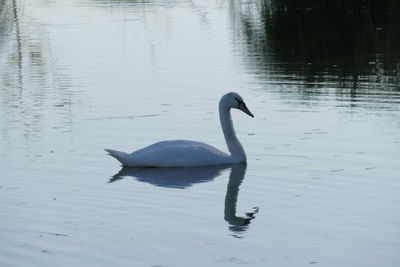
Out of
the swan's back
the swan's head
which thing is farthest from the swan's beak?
the swan's back

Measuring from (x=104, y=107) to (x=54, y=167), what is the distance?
330 centimetres

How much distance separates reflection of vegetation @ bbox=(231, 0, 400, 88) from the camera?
1570 cm

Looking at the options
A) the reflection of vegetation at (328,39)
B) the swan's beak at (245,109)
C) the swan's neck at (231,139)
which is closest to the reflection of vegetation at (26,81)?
the swan's neck at (231,139)

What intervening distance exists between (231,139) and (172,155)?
69 centimetres

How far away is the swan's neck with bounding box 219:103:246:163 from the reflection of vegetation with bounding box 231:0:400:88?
3736 mm

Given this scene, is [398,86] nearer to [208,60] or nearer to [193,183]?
[208,60]

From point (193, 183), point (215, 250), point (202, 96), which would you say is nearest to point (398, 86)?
point (202, 96)

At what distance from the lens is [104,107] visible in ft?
44.4

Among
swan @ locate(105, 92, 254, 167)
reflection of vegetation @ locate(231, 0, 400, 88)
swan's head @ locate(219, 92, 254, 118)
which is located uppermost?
swan's head @ locate(219, 92, 254, 118)

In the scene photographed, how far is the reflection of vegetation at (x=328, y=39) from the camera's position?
51.5ft

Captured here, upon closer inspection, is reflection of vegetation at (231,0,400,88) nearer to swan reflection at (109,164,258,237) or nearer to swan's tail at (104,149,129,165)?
swan reflection at (109,164,258,237)

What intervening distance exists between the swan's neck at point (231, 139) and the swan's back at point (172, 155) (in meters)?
0.11

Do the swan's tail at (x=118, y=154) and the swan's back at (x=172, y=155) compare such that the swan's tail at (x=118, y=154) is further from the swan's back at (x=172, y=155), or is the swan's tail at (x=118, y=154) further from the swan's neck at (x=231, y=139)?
the swan's neck at (x=231, y=139)

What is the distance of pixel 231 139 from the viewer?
10.9 metres
